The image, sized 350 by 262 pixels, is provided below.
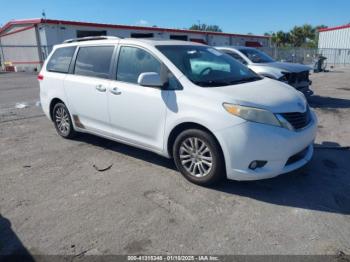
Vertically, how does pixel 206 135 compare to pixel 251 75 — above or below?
below

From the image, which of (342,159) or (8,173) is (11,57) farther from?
(342,159)

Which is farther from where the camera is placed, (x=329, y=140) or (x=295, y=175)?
(x=329, y=140)

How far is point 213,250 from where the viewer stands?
9.57 feet

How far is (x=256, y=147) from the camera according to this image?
3604mm

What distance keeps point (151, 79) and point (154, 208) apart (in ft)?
5.21

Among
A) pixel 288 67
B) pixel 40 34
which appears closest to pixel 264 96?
pixel 288 67

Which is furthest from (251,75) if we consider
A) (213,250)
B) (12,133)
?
(12,133)

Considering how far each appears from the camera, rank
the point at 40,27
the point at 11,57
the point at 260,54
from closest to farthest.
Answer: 1. the point at 260,54
2. the point at 40,27
3. the point at 11,57

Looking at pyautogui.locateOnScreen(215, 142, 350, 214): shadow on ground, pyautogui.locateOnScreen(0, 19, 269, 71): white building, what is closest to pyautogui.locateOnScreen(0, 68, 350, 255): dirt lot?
→ pyautogui.locateOnScreen(215, 142, 350, 214): shadow on ground

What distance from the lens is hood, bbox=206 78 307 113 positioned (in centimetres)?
375

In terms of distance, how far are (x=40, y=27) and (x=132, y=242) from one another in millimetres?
25231

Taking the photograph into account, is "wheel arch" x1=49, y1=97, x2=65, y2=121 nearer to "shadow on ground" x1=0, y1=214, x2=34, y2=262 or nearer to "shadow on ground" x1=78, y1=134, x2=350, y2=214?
"shadow on ground" x1=78, y1=134, x2=350, y2=214

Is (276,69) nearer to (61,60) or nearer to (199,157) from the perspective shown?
(61,60)

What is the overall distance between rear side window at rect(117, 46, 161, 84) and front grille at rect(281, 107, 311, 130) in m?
1.74
